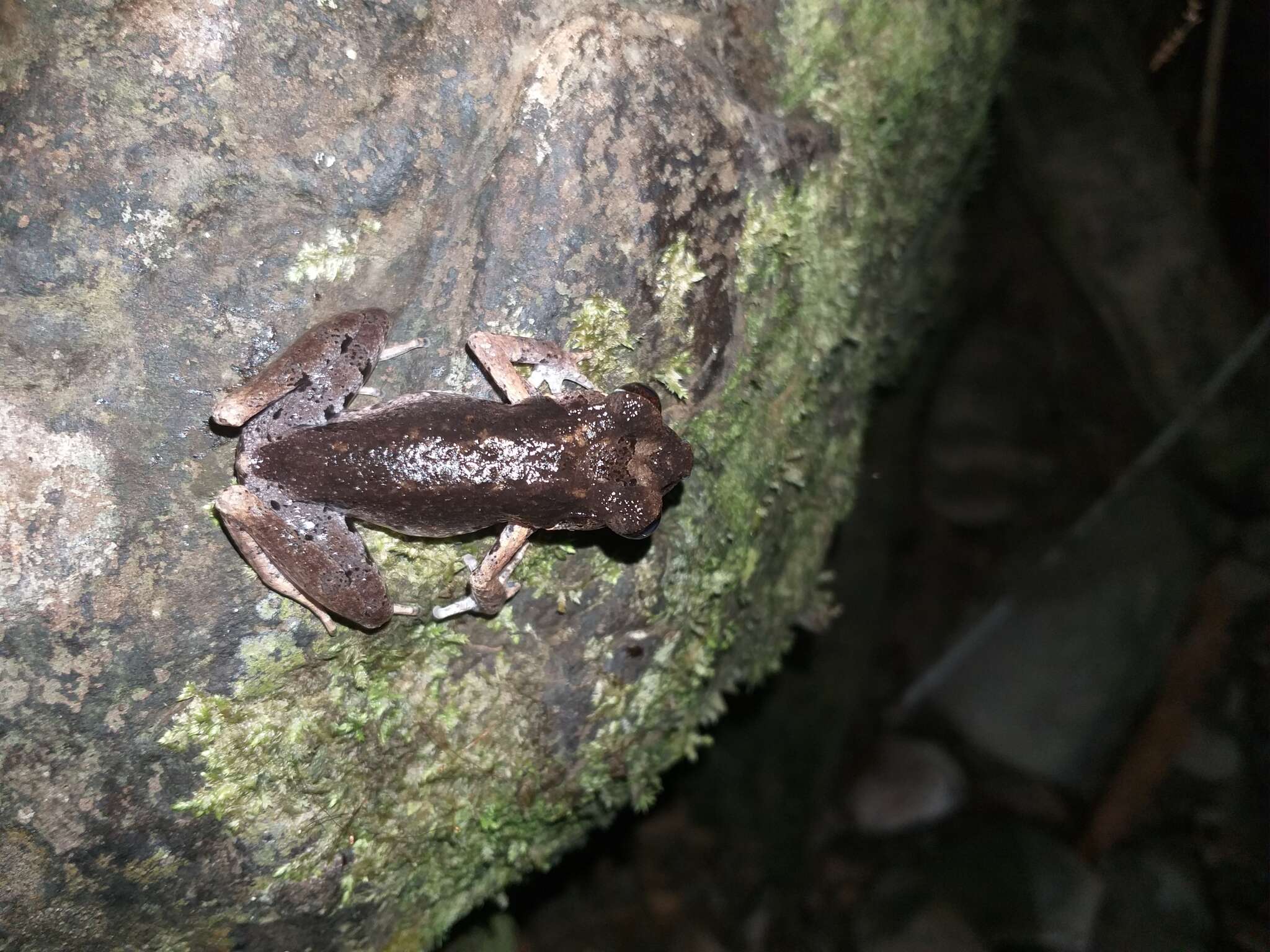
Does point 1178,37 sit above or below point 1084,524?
above

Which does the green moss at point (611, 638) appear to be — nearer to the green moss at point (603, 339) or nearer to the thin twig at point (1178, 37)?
the green moss at point (603, 339)

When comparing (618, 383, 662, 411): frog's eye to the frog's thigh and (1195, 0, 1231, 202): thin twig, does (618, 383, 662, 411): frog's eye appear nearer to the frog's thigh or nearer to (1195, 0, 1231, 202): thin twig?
the frog's thigh

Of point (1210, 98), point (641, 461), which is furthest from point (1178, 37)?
point (641, 461)

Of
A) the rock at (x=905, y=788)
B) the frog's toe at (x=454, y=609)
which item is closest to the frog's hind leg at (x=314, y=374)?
the frog's toe at (x=454, y=609)

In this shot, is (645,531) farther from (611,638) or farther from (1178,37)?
(1178,37)

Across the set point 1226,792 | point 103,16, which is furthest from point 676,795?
point 103,16

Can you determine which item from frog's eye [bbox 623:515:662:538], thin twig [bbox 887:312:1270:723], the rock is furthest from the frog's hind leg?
thin twig [bbox 887:312:1270:723]
